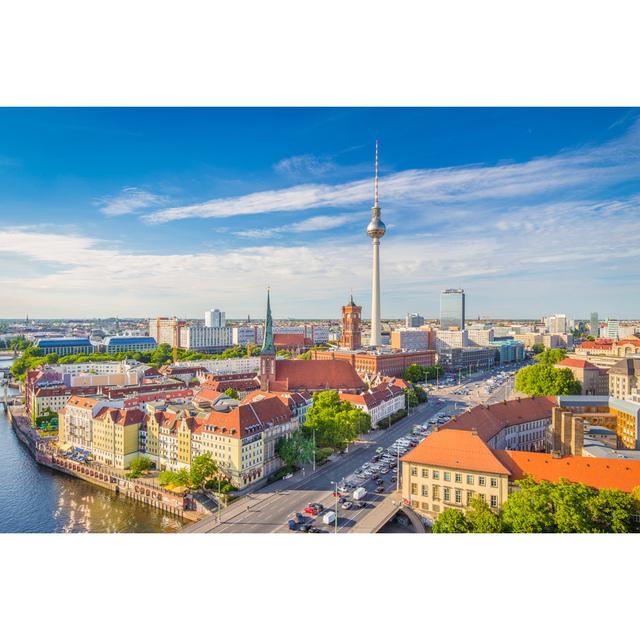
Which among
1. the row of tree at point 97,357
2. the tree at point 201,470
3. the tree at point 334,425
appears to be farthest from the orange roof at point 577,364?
the row of tree at point 97,357

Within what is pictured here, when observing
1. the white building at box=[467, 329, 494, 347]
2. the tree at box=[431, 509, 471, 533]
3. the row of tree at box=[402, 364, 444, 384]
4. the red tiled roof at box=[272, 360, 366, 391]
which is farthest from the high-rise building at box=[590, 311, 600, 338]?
the tree at box=[431, 509, 471, 533]

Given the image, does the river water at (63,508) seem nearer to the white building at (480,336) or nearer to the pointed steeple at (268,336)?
the pointed steeple at (268,336)

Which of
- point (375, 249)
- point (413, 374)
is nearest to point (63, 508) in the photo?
point (413, 374)

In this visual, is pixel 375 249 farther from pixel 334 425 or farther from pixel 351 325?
pixel 334 425

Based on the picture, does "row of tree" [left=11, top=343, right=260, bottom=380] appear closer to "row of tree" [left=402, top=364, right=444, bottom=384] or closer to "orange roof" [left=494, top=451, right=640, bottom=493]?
"row of tree" [left=402, top=364, right=444, bottom=384]

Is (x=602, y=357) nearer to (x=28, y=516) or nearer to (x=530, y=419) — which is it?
(x=530, y=419)

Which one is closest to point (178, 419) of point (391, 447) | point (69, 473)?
point (69, 473)

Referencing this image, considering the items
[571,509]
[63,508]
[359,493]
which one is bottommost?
[63,508]
